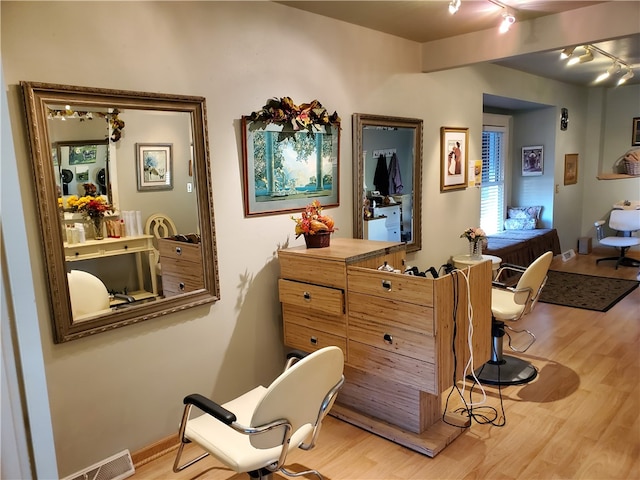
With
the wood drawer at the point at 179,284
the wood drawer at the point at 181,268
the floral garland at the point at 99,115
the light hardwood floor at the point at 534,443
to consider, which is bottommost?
the light hardwood floor at the point at 534,443

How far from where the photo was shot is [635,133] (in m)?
6.90

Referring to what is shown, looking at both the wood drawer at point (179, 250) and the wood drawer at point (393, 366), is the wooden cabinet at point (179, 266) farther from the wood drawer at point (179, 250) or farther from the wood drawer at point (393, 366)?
the wood drawer at point (393, 366)

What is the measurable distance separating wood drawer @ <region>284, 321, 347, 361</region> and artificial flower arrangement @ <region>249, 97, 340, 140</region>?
1.17m

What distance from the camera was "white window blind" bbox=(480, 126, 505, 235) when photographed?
6.69m

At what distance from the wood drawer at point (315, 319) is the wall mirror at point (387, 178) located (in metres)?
0.87

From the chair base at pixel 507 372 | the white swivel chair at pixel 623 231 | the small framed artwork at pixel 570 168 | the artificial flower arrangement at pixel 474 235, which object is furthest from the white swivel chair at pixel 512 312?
the small framed artwork at pixel 570 168

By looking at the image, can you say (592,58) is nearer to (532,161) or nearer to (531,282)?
(531,282)

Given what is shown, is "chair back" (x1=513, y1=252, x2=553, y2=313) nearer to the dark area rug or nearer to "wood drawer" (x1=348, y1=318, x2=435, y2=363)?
"wood drawer" (x1=348, y1=318, x2=435, y2=363)

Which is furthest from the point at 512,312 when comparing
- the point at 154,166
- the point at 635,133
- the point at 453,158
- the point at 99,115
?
the point at 635,133

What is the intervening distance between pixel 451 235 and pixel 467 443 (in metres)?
2.19

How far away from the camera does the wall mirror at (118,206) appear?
2.00 metres

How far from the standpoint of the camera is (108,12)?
6.91ft

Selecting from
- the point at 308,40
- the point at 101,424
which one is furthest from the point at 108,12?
the point at 101,424

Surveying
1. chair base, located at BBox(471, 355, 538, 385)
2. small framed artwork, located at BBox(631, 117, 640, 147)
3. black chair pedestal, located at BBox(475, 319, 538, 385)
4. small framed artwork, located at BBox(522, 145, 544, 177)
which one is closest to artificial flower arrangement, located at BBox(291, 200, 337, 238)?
black chair pedestal, located at BBox(475, 319, 538, 385)
